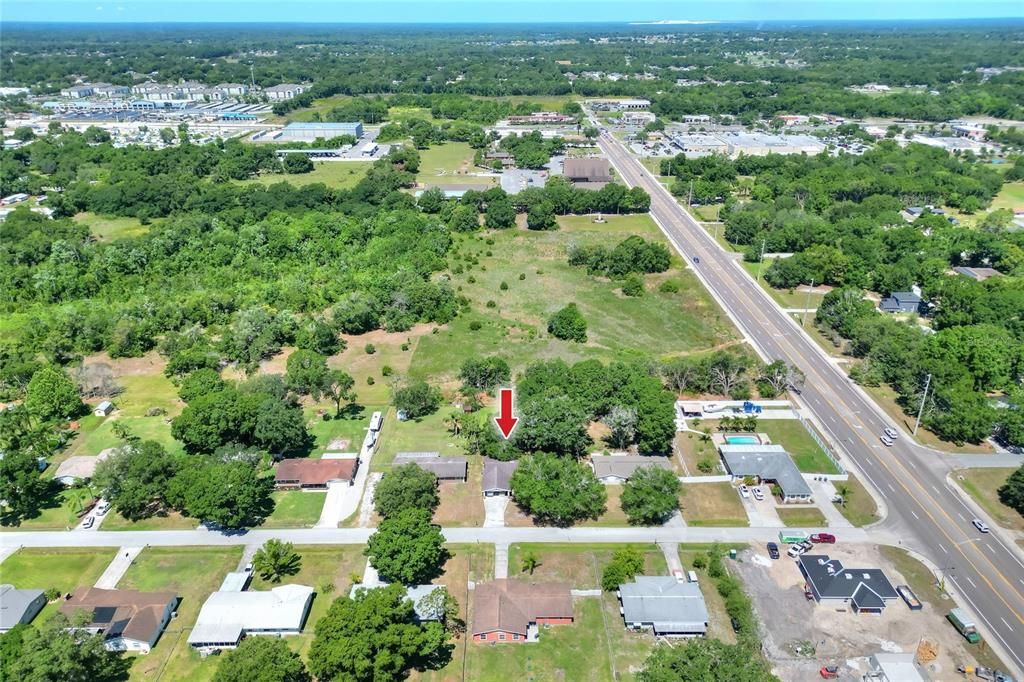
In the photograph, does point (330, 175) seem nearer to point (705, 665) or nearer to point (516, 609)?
point (516, 609)

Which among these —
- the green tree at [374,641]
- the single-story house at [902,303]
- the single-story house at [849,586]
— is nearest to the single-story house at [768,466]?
the single-story house at [849,586]

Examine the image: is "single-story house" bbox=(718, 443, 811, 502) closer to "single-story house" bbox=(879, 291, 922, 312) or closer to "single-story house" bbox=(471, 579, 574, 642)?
"single-story house" bbox=(471, 579, 574, 642)

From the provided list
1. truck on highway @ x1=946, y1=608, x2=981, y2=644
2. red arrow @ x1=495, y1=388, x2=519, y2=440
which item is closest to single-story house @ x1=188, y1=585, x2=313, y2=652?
red arrow @ x1=495, y1=388, x2=519, y2=440

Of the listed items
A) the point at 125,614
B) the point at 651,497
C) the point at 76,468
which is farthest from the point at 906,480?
the point at 76,468

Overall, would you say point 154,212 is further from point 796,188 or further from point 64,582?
point 796,188

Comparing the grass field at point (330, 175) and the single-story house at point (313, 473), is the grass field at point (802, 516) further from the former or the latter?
the grass field at point (330, 175)

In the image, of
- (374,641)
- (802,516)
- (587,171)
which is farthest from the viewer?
(587,171)
